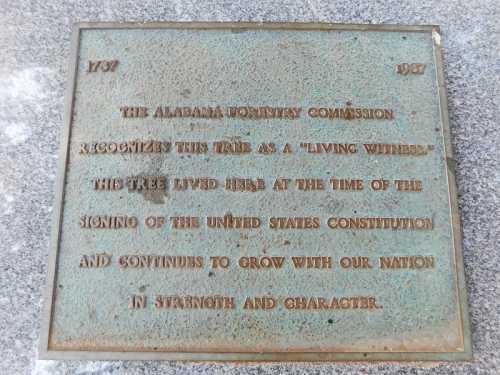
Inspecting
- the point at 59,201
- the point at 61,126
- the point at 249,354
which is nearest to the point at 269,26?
the point at 61,126

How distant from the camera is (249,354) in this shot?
1.68 metres

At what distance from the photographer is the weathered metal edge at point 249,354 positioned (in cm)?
167

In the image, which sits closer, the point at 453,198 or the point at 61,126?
the point at 453,198

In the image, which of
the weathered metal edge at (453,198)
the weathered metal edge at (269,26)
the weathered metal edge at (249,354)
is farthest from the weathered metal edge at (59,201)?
the weathered metal edge at (453,198)

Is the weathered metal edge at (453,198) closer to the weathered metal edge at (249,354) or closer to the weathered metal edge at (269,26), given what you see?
the weathered metal edge at (249,354)

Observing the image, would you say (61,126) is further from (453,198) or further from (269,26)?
(453,198)

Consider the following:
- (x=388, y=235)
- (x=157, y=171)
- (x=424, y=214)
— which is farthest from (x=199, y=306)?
(x=424, y=214)

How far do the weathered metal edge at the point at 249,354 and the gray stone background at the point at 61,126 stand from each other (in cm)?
5

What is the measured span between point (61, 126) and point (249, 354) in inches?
52.4

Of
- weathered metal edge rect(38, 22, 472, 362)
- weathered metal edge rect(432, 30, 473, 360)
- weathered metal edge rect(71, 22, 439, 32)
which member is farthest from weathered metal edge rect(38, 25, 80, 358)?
weathered metal edge rect(432, 30, 473, 360)

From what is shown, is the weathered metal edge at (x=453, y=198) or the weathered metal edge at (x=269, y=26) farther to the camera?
the weathered metal edge at (x=269, y=26)

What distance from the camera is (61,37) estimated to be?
80.5 inches

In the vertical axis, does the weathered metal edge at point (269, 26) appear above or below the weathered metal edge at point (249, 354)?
above

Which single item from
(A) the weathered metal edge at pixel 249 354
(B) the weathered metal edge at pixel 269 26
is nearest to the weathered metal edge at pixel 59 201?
(A) the weathered metal edge at pixel 249 354
